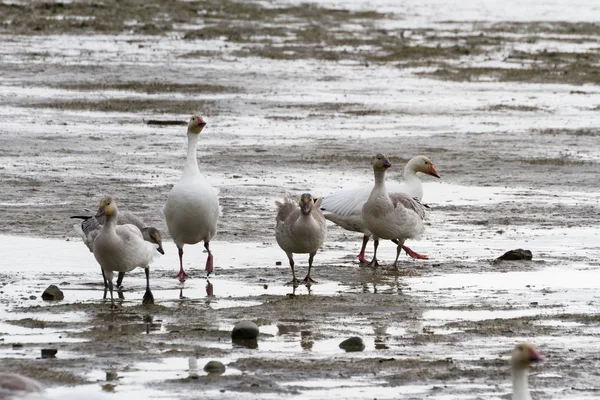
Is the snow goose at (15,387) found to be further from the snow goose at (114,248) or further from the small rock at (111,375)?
the snow goose at (114,248)

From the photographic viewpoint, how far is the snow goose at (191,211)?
1362 cm

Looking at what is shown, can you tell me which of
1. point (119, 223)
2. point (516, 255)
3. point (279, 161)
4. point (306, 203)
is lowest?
point (279, 161)

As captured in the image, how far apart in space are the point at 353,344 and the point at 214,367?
1210mm

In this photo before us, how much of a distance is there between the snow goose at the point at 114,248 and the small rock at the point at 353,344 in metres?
2.36

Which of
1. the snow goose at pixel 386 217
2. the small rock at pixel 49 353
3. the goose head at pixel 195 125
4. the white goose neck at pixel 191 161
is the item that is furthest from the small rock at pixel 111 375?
the goose head at pixel 195 125

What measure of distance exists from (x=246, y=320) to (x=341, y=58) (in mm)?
24538

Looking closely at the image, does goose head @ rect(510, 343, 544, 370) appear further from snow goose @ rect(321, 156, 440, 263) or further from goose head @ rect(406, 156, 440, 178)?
goose head @ rect(406, 156, 440, 178)

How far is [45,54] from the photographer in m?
32.5

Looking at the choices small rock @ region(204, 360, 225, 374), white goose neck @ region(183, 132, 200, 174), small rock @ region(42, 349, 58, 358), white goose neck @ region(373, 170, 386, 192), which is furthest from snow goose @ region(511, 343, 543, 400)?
white goose neck @ region(373, 170, 386, 192)

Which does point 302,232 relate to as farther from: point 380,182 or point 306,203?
point 380,182

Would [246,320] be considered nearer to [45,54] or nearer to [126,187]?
[126,187]

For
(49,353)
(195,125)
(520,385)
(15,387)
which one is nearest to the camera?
(15,387)

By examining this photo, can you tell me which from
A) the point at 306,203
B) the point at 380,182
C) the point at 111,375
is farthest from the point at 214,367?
the point at 380,182

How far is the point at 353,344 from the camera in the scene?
977cm
